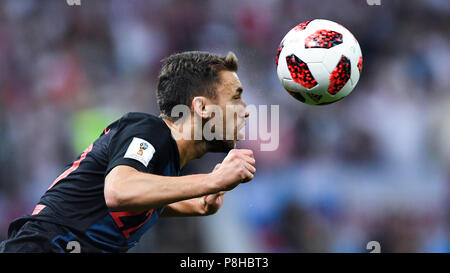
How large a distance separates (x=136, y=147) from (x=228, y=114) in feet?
3.00

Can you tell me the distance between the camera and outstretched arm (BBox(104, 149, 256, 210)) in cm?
272

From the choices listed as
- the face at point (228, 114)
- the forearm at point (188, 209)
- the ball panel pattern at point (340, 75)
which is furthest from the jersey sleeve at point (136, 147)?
the ball panel pattern at point (340, 75)

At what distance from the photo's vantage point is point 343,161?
6746mm

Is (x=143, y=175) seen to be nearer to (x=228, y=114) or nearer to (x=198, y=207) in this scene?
(x=228, y=114)

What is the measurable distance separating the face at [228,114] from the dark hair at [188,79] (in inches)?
2.2

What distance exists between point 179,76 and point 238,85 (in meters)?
0.43

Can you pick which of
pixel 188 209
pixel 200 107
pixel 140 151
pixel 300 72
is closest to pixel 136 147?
pixel 140 151

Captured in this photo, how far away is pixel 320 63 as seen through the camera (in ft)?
13.2

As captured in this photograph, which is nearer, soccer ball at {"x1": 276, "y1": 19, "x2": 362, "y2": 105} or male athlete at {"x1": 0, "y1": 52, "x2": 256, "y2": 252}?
male athlete at {"x1": 0, "y1": 52, "x2": 256, "y2": 252}

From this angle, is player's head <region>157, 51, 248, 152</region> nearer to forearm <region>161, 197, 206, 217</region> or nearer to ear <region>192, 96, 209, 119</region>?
ear <region>192, 96, 209, 119</region>

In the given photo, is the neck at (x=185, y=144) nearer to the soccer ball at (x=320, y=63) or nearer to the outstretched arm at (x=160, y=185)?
the outstretched arm at (x=160, y=185)

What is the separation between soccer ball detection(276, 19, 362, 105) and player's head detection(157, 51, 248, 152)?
0.62 meters

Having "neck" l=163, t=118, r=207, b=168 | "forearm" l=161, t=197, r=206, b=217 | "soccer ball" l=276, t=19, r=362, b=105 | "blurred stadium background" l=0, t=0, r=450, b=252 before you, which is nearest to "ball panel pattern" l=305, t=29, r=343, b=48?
"soccer ball" l=276, t=19, r=362, b=105

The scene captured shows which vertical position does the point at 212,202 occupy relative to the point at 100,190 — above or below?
below
